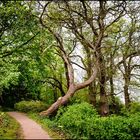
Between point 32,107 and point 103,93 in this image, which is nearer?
point 103,93

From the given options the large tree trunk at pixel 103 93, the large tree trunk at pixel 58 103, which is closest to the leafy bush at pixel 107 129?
the large tree trunk at pixel 58 103

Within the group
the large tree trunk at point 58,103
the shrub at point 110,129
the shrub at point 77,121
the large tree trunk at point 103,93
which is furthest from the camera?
the large tree trunk at point 103,93

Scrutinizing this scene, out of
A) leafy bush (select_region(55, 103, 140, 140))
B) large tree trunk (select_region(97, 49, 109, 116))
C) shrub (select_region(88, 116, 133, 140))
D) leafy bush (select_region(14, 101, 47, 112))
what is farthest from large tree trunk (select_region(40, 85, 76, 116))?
shrub (select_region(88, 116, 133, 140))

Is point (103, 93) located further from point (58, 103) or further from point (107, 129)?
point (107, 129)

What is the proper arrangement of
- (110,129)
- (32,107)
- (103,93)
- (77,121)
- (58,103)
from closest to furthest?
(110,129) < (77,121) < (58,103) < (103,93) < (32,107)

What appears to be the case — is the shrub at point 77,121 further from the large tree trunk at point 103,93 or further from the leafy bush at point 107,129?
the large tree trunk at point 103,93

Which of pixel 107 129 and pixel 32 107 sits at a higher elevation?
pixel 32 107

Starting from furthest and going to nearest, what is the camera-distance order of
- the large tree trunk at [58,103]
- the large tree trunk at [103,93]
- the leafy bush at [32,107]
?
the leafy bush at [32,107], the large tree trunk at [103,93], the large tree trunk at [58,103]

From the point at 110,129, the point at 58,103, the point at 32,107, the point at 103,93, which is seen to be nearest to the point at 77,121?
the point at 110,129

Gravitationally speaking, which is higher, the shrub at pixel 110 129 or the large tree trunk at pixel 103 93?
the large tree trunk at pixel 103 93

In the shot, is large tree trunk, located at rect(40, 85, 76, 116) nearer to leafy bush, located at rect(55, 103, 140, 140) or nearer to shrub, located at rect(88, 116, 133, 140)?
leafy bush, located at rect(55, 103, 140, 140)

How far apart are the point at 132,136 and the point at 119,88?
73.6 feet

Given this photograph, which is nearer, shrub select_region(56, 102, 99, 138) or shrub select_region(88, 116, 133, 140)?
shrub select_region(88, 116, 133, 140)

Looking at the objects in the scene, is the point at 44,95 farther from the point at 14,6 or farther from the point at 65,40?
the point at 14,6
